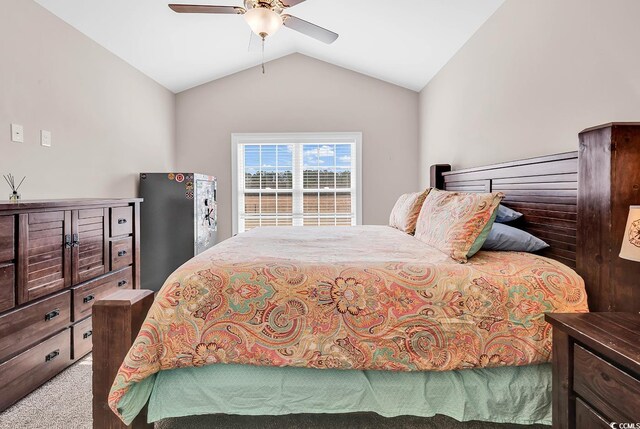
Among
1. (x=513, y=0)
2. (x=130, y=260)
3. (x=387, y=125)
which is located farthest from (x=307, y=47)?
(x=130, y=260)

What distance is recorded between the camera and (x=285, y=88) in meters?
4.57

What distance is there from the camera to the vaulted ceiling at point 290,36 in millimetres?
2746

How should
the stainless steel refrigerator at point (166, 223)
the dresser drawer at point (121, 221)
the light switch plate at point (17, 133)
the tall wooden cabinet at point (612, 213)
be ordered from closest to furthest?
the tall wooden cabinet at point (612, 213)
the light switch plate at point (17, 133)
the dresser drawer at point (121, 221)
the stainless steel refrigerator at point (166, 223)

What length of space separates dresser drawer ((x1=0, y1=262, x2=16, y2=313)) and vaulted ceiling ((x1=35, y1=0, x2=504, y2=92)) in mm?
2007

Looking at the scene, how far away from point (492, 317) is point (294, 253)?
93 centimetres

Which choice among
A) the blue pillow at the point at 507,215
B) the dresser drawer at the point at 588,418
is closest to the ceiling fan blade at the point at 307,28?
the blue pillow at the point at 507,215

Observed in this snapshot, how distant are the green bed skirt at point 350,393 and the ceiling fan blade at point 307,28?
2203 millimetres

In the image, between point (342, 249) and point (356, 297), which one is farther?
point (342, 249)

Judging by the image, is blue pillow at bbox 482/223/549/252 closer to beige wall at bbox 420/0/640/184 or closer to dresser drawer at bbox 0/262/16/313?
beige wall at bbox 420/0/640/184

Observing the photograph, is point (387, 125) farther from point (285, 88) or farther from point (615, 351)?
point (615, 351)

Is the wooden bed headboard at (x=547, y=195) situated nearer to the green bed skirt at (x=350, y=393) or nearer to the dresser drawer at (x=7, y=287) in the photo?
the green bed skirt at (x=350, y=393)

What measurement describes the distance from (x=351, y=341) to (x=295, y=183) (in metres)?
3.67

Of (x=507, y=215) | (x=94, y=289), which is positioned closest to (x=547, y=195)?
(x=507, y=215)

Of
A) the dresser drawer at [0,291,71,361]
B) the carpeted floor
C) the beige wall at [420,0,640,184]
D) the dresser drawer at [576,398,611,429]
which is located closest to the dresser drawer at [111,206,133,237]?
the dresser drawer at [0,291,71,361]
